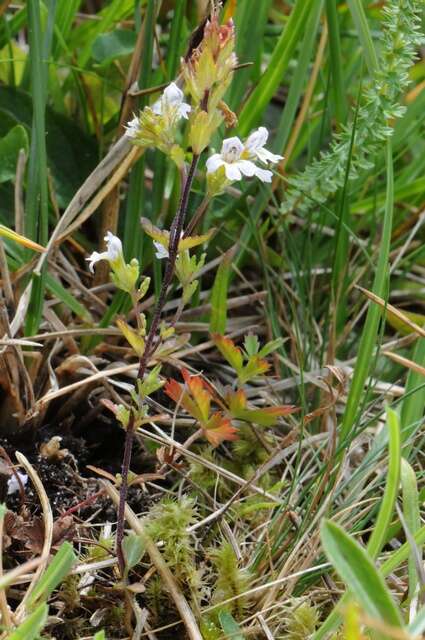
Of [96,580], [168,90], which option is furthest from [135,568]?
[168,90]

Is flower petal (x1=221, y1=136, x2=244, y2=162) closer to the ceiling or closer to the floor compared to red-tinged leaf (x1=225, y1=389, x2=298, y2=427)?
closer to the ceiling

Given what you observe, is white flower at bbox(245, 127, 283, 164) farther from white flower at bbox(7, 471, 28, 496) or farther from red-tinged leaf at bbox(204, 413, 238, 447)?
white flower at bbox(7, 471, 28, 496)

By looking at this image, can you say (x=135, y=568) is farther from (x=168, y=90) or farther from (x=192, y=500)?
(x=168, y=90)

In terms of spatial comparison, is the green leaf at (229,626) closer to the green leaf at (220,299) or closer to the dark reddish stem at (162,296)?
the dark reddish stem at (162,296)

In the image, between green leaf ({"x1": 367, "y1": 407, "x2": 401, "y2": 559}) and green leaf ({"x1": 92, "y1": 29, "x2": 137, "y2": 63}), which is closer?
green leaf ({"x1": 367, "y1": 407, "x2": 401, "y2": 559})

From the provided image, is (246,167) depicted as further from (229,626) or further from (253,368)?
(229,626)

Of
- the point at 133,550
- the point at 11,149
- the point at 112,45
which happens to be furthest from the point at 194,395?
the point at 112,45

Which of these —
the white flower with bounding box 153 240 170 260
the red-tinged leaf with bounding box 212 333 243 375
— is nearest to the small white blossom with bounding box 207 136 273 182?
the white flower with bounding box 153 240 170 260
